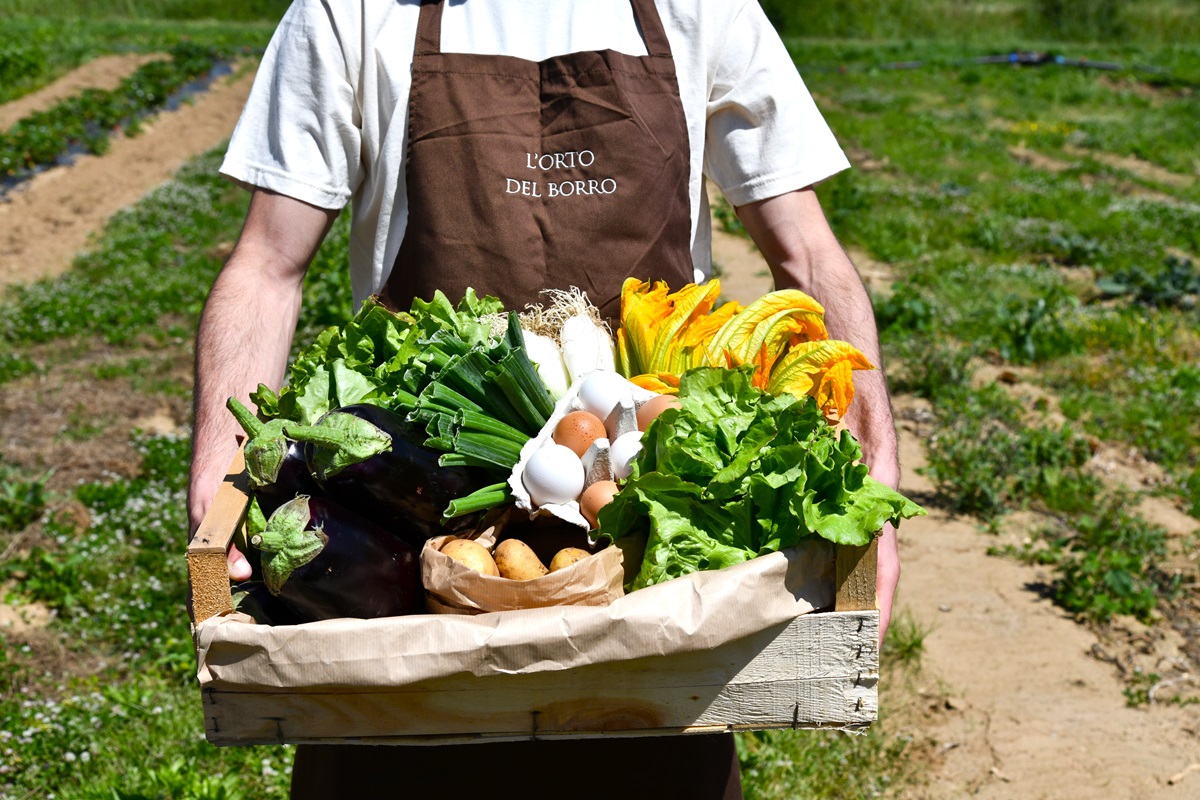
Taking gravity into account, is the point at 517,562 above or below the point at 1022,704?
above

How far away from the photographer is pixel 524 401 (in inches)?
76.4

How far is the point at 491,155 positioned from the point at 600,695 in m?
1.24

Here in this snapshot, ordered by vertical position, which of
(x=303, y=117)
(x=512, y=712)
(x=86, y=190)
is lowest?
(x=86, y=190)

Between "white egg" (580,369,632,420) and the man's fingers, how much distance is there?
64 cm

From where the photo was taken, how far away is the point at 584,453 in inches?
73.6

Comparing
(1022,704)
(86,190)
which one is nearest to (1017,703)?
(1022,704)

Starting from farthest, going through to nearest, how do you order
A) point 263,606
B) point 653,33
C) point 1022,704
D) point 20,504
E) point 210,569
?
point 20,504 → point 1022,704 → point 653,33 → point 263,606 → point 210,569

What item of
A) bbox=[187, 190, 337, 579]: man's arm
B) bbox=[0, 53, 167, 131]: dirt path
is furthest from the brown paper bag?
bbox=[0, 53, 167, 131]: dirt path

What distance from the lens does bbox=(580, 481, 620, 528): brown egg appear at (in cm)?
180

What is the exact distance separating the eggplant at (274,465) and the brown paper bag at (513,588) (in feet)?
0.96

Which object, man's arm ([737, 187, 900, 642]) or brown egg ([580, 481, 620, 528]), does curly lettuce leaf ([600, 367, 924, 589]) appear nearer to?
brown egg ([580, 481, 620, 528])

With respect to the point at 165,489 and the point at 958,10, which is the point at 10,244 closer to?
the point at 165,489

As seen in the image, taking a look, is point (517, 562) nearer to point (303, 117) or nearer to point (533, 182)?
point (533, 182)

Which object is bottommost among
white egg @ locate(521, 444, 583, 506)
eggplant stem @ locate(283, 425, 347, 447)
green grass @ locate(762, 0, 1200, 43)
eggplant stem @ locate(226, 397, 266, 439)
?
green grass @ locate(762, 0, 1200, 43)
